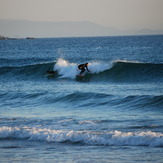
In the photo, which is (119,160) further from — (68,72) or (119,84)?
(68,72)

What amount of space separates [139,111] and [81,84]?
31.9 ft

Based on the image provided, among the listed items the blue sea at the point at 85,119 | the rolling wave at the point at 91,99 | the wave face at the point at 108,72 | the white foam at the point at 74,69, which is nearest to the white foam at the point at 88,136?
the blue sea at the point at 85,119

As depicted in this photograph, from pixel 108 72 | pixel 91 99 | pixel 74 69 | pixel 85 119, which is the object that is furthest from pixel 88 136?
pixel 74 69

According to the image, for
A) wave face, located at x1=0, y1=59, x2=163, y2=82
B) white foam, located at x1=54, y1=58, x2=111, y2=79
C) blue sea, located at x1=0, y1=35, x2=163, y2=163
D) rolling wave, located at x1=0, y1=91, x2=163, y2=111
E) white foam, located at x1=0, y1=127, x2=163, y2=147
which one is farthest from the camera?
white foam, located at x1=54, y1=58, x2=111, y2=79

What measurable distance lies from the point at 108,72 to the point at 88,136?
56.3 feet

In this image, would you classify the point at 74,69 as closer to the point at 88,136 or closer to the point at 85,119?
the point at 85,119

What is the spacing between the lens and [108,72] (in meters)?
29.0

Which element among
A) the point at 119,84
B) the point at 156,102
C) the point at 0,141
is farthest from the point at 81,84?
the point at 0,141

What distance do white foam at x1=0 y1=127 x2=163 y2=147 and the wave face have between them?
44.6 feet

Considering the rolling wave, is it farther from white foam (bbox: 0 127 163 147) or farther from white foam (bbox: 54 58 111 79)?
white foam (bbox: 54 58 111 79)

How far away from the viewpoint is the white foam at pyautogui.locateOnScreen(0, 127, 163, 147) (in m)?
11.3

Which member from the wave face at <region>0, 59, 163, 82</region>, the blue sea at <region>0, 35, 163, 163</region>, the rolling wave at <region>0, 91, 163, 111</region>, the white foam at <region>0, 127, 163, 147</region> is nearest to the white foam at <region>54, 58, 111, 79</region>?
the wave face at <region>0, 59, 163, 82</region>

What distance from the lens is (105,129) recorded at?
510 inches

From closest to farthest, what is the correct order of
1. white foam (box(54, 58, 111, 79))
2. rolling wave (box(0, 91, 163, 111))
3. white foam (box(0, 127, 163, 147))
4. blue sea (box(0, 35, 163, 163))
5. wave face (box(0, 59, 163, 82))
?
blue sea (box(0, 35, 163, 163)), white foam (box(0, 127, 163, 147)), rolling wave (box(0, 91, 163, 111)), wave face (box(0, 59, 163, 82)), white foam (box(54, 58, 111, 79))
